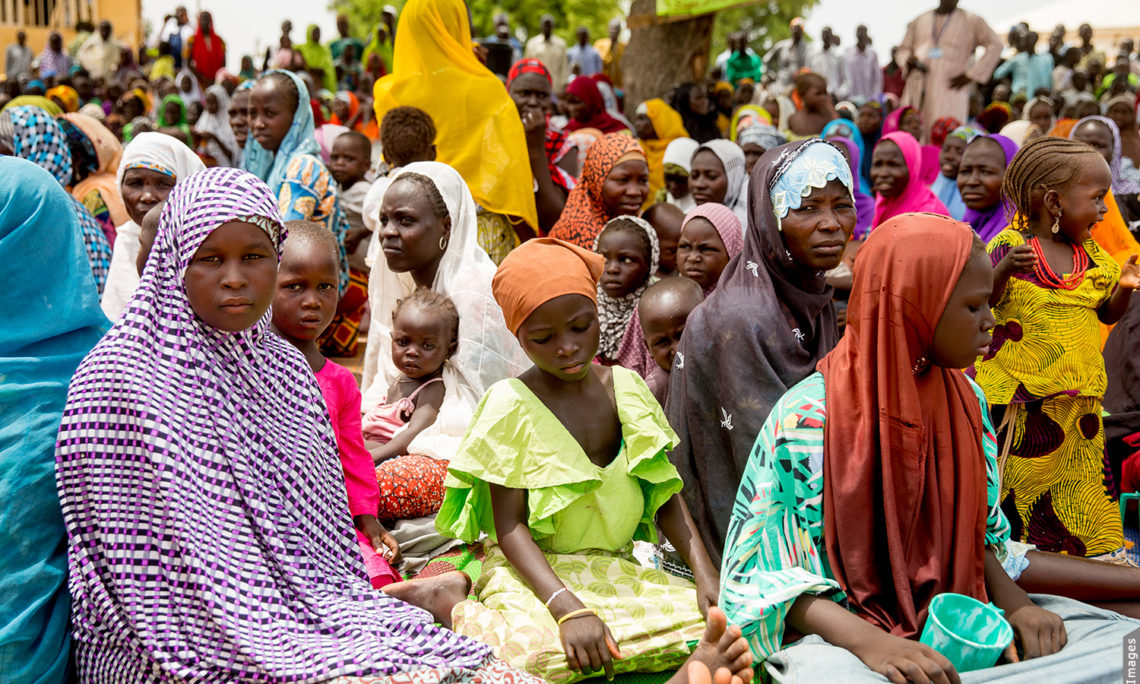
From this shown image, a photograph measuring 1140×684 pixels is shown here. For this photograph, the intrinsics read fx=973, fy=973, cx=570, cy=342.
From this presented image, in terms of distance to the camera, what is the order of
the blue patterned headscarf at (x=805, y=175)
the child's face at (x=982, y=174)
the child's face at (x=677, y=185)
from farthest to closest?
the child's face at (x=677, y=185) → the child's face at (x=982, y=174) → the blue patterned headscarf at (x=805, y=175)

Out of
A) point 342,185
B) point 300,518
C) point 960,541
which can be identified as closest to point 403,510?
point 300,518

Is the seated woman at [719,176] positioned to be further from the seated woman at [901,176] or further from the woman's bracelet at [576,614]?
the woman's bracelet at [576,614]

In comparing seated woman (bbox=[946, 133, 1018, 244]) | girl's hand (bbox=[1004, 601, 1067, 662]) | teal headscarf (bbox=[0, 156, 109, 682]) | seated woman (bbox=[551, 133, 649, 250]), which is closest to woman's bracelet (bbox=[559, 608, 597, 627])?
girl's hand (bbox=[1004, 601, 1067, 662])

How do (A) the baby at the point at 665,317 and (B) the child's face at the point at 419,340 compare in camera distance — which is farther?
(B) the child's face at the point at 419,340

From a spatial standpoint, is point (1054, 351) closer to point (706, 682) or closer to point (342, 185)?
point (706, 682)

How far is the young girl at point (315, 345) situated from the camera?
3295mm

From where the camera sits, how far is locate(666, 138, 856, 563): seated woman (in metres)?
3.20

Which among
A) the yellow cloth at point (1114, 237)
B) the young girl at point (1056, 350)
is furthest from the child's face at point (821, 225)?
the yellow cloth at point (1114, 237)

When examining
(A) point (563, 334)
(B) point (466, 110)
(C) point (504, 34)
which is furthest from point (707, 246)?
(C) point (504, 34)

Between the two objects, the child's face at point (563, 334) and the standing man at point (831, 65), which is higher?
the standing man at point (831, 65)

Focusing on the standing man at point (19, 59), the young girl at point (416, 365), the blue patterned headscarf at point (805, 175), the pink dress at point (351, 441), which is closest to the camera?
the blue patterned headscarf at point (805, 175)

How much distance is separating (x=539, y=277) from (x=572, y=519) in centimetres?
73

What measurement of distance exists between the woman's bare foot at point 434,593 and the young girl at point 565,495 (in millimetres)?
42

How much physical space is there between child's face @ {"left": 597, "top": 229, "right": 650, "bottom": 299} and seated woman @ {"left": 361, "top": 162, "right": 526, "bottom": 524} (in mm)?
656
